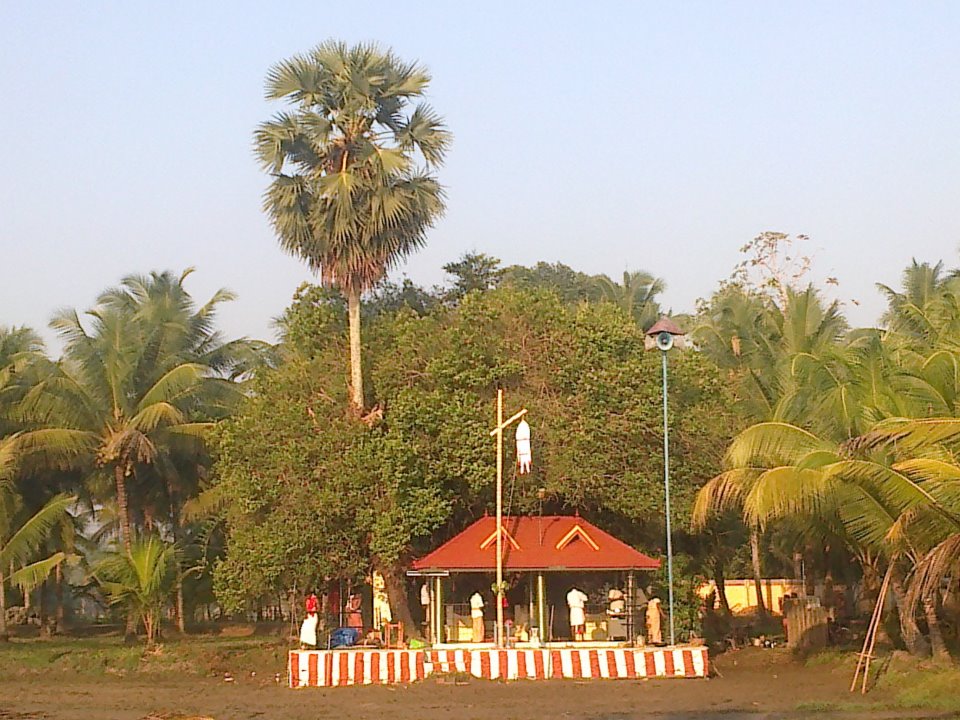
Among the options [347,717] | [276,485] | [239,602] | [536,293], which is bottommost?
[347,717]

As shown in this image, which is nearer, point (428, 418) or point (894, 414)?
point (894, 414)

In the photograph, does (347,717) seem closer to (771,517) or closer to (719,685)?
(719,685)

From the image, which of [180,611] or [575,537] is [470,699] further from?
[180,611]

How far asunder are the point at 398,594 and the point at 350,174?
9689 mm

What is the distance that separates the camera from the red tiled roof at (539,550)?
25625 mm

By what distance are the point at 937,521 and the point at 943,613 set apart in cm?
591

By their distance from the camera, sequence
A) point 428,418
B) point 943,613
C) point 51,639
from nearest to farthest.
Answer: point 943,613
point 428,418
point 51,639

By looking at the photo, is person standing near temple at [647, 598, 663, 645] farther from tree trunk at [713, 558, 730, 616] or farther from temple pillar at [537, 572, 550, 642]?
tree trunk at [713, 558, 730, 616]

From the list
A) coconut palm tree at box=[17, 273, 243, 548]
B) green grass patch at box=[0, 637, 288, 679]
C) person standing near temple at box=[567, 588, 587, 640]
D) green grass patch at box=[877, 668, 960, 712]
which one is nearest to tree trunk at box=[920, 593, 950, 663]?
green grass patch at box=[877, 668, 960, 712]

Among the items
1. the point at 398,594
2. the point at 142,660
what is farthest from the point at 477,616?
the point at 142,660

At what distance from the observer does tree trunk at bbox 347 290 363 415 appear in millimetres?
28484

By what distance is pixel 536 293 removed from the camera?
29.1m

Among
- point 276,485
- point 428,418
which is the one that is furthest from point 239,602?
point 428,418

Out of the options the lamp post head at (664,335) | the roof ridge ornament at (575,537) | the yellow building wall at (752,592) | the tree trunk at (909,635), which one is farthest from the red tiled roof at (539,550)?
the yellow building wall at (752,592)
